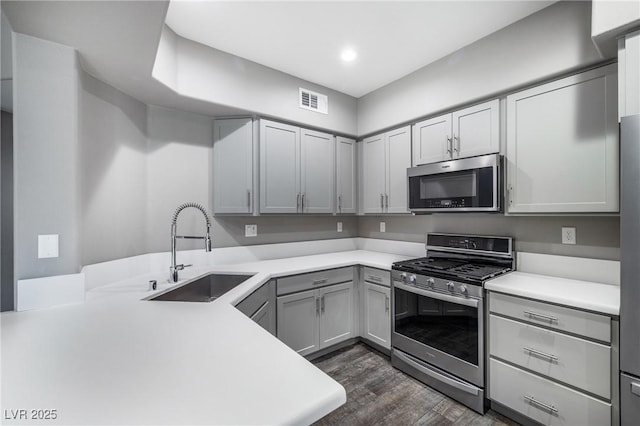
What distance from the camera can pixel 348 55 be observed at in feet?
7.89

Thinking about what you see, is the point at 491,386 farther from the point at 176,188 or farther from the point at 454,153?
the point at 176,188


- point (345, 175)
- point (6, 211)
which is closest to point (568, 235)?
point (345, 175)

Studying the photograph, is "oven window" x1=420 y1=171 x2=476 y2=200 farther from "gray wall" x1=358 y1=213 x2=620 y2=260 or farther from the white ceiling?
the white ceiling

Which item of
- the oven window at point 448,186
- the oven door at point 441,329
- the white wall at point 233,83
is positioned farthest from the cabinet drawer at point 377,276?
the white wall at point 233,83

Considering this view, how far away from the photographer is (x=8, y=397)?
65 cm

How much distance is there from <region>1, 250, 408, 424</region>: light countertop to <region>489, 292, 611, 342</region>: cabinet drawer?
154cm

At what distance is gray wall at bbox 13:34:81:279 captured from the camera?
52.2 inches

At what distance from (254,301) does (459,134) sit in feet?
6.82

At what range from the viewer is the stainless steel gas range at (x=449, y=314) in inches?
73.4

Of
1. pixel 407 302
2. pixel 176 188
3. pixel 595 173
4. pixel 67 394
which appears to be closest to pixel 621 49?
pixel 595 173

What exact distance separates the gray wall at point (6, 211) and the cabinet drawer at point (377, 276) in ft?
8.11

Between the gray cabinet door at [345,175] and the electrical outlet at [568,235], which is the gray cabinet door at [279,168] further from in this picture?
the electrical outlet at [568,235]

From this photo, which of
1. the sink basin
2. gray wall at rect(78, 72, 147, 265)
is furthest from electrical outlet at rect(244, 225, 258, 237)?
gray wall at rect(78, 72, 147, 265)

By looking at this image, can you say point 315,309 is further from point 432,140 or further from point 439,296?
point 432,140
